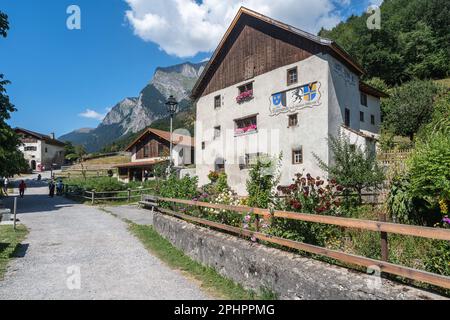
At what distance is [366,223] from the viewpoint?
3926mm

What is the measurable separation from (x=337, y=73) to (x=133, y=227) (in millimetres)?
14788

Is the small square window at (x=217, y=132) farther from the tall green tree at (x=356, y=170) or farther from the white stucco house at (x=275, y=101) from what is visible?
the tall green tree at (x=356, y=170)

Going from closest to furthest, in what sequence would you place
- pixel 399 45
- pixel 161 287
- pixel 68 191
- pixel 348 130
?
pixel 161 287
pixel 348 130
pixel 68 191
pixel 399 45

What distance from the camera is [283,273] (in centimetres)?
478

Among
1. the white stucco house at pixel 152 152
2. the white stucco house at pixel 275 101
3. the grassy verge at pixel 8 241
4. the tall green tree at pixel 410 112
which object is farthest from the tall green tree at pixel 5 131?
the tall green tree at pixel 410 112

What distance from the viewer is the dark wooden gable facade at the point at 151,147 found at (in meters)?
39.1

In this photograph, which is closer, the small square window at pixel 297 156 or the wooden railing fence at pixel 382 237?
the wooden railing fence at pixel 382 237

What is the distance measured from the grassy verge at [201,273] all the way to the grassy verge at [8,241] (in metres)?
3.53

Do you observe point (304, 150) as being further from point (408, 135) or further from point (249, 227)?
point (408, 135)

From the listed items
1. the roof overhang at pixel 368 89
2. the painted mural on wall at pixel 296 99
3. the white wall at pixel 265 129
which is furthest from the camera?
the roof overhang at pixel 368 89

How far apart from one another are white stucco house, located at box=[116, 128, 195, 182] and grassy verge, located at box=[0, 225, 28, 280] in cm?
2488

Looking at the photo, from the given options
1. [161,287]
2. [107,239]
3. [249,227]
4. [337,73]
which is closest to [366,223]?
[249,227]

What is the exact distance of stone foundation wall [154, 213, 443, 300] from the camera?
365cm

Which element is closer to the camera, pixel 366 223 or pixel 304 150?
pixel 366 223
